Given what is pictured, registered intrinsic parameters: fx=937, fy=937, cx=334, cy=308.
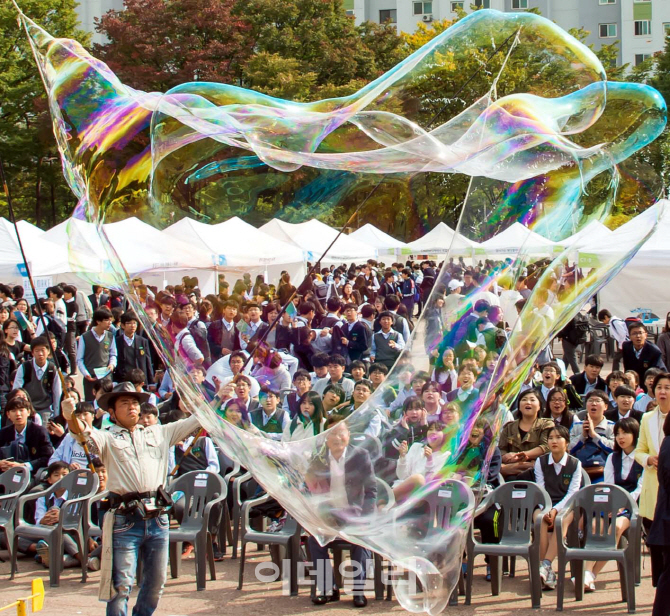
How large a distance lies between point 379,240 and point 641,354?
22.4 ft

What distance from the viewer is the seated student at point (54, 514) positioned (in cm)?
775

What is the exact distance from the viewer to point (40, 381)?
35.5ft

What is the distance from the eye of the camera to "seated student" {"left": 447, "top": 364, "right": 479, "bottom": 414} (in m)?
4.89

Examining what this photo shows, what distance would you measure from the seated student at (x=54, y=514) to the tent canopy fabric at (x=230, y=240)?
10.8 feet

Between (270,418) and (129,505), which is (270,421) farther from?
(129,505)

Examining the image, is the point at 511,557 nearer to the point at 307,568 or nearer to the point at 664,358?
the point at 307,568

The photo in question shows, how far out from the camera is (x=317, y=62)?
126ft

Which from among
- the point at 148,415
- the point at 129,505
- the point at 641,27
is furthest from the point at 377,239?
the point at 641,27

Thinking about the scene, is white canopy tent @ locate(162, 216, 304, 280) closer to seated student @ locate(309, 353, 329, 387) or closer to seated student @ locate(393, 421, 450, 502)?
seated student @ locate(309, 353, 329, 387)

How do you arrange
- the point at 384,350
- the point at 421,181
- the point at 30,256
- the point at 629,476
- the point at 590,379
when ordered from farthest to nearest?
the point at 30,256 < the point at 590,379 < the point at 629,476 < the point at 421,181 < the point at 384,350

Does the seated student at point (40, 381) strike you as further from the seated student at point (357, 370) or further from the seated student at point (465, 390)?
the seated student at point (465, 390)

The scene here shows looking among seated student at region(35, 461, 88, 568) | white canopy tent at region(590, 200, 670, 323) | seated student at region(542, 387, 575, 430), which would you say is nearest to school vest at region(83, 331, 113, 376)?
seated student at region(35, 461, 88, 568)

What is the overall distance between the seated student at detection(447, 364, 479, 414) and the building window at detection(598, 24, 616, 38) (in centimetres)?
5615

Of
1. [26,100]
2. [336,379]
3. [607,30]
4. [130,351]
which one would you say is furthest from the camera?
[607,30]
